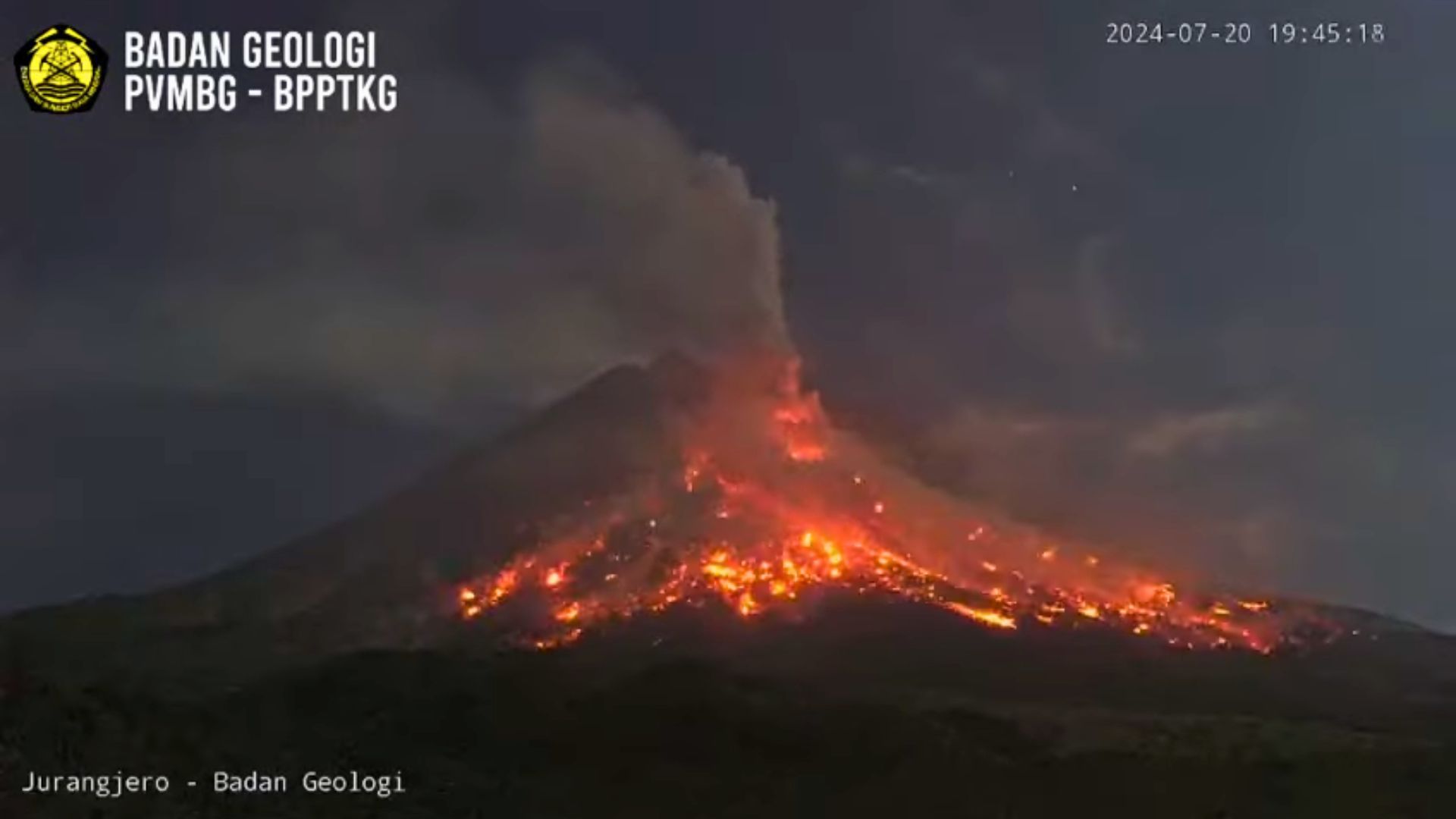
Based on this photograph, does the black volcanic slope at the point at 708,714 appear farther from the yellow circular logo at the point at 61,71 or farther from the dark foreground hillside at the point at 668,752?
the yellow circular logo at the point at 61,71

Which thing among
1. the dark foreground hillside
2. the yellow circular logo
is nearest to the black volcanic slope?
the dark foreground hillside

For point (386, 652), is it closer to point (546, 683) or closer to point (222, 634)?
point (546, 683)

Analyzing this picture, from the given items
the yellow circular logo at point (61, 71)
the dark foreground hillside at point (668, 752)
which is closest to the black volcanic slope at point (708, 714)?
the dark foreground hillside at point (668, 752)

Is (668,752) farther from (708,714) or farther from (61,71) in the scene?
(61,71)

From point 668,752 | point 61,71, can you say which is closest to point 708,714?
point 668,752

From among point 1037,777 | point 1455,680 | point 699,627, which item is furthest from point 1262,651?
point 1037,777

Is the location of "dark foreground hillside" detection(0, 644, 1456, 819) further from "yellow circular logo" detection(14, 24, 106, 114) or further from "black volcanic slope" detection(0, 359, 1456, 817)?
"yellow circular logo" detection(14, 24, 106, 114)

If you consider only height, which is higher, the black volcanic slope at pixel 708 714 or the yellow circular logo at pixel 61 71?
the yellow circular logo at pixel 61 71
